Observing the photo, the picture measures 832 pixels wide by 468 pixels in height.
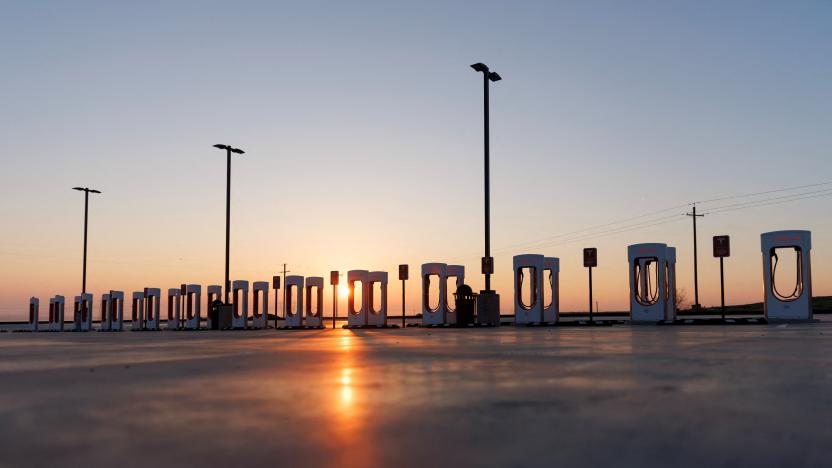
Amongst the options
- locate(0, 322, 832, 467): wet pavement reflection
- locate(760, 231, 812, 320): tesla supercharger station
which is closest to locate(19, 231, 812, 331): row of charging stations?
locate(760, 231, 812, 320): tesla supercharger station

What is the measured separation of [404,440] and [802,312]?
28.4m

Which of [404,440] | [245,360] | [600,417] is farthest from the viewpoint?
[245,360]

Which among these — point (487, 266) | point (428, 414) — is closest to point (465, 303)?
point (487, 266)

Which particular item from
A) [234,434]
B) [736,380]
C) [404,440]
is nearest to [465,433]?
[404,440]

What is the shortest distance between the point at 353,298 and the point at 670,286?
1692 centimetres

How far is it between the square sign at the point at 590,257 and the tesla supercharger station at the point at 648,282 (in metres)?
1.53

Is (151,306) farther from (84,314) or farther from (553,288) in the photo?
(553,288)

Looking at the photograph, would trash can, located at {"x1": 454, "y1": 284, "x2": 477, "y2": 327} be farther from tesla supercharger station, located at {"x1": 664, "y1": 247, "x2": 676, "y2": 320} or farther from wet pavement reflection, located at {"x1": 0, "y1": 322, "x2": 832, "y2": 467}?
wet pavement reflection, located at {"x1": 0, "y1": 322, "x2": 832, "y2": 467}

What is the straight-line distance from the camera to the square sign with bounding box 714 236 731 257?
96.6 ft

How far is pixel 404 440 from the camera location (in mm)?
3760

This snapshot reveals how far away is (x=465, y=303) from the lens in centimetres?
3161

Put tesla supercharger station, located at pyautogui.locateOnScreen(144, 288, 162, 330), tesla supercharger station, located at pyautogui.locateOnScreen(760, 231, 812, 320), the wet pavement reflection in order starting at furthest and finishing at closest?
tesla supercharger station, located at pyautogui.locateOnScreen(144, 288, 162, 330) → tesla supercharger station, located at pyautogui.locateOnScreen(760, 231, 812, 320) → the wet pavement reflection

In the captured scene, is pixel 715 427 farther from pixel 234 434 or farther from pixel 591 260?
pixel 591 260

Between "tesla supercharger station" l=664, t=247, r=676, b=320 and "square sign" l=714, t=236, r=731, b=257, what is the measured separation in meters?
2.90
